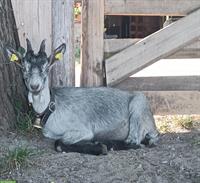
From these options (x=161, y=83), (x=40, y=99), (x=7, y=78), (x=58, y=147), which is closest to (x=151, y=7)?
(x=161, y=83)

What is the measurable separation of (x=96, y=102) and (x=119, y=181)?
63.3 inches

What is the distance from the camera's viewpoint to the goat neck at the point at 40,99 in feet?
19.9

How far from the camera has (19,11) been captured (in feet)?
21.7

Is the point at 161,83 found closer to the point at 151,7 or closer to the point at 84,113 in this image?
the point at 151,7

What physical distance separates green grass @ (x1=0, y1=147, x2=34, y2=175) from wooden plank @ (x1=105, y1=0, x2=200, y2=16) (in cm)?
246

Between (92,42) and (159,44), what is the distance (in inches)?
34.1

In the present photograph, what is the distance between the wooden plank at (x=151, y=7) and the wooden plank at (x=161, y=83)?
2.86 feet

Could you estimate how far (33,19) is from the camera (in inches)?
262

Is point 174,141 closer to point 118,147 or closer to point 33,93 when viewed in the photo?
point 118,147

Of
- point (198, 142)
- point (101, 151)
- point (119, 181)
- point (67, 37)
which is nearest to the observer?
point (119, 181)

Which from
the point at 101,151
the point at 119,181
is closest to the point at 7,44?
the point at 101,151

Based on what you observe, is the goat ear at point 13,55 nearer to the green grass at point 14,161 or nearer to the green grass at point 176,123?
the green grass at point 14,161

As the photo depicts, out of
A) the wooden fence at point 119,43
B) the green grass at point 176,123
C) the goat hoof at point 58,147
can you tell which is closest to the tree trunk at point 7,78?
the wooden fence at point 119,43

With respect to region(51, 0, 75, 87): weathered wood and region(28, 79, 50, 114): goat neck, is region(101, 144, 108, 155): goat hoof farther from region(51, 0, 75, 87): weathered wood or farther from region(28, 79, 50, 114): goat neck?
region(51, 0, 75, 87): weathered wood
